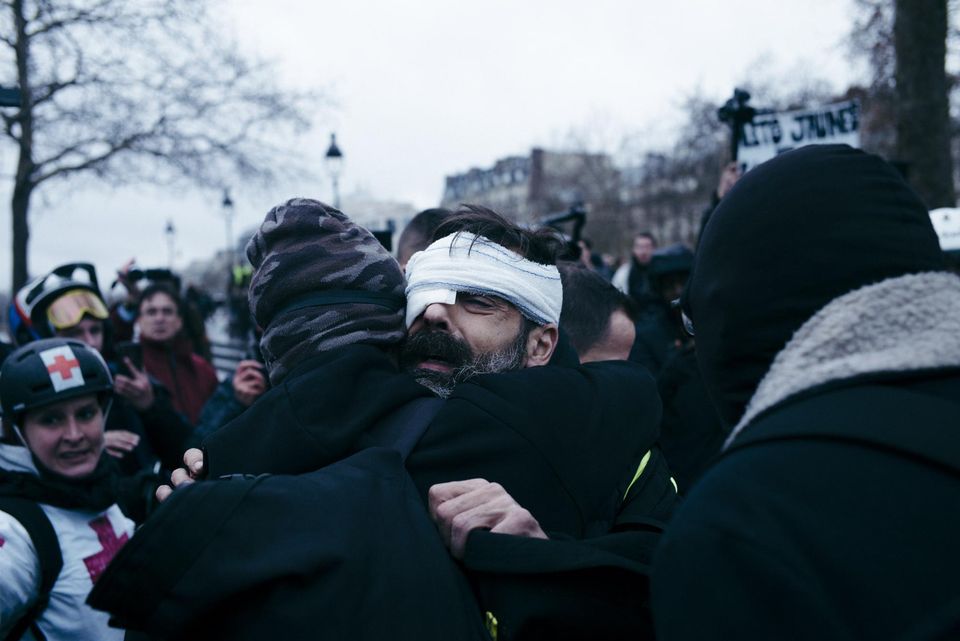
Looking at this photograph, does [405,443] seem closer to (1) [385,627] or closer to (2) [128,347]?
(1) [385,627]

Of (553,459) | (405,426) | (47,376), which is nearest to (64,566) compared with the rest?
(47,376)

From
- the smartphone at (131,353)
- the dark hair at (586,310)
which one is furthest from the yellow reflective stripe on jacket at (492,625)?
the smartphone at (131,353)

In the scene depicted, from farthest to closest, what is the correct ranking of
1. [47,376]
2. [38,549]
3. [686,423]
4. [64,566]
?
[686,423]
[47,376]
[64,566]
[38,549]

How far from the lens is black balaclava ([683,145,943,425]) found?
1.10m

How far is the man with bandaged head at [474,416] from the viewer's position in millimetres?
1384

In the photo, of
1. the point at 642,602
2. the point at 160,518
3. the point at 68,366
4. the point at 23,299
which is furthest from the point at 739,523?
the point at 23,299

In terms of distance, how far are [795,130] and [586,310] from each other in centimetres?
307

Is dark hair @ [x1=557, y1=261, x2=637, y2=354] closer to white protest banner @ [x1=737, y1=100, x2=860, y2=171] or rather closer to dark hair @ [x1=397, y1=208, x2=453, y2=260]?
dark hair @ [x1=397, y1=208, x2=453, y2=260]

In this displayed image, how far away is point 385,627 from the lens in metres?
1.27

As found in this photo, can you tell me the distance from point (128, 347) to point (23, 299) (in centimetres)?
82

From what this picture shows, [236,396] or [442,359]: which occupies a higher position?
[442,359]

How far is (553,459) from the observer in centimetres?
165

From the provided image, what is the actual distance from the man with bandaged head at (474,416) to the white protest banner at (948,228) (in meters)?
3.24

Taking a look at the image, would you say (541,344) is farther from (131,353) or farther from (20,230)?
(20,230)
